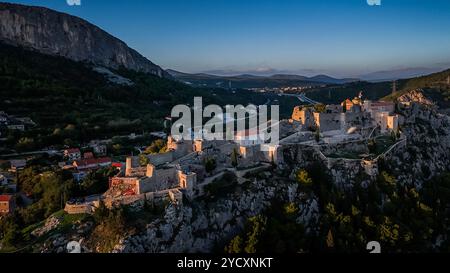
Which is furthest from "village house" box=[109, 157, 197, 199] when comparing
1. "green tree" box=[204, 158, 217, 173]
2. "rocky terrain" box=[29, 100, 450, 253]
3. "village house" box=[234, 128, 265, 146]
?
"village house" box=[234, 128, 265, 146]

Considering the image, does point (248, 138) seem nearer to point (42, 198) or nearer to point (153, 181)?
point (153, 181)

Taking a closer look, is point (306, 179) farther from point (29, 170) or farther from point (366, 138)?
point (29, 170)

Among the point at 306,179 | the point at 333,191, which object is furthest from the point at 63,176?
the point at 333,191

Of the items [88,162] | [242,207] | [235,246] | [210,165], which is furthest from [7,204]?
[235,246]

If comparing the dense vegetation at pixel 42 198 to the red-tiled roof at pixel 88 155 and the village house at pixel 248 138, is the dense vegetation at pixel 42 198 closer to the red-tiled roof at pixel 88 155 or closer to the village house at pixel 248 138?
the red-tiled roof at pixel 88 155

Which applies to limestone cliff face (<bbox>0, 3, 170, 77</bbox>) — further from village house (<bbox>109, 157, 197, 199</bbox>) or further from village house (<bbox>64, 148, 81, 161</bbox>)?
village house (<bbox>109, 157, 197, 199</bbox>)

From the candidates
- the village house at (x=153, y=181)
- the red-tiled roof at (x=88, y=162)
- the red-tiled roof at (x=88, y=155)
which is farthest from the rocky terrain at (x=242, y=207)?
the red-tiled roof at (x=88, y=155)
